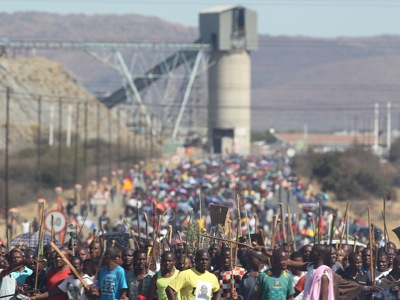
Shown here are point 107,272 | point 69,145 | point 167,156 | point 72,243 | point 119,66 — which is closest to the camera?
point 107,272

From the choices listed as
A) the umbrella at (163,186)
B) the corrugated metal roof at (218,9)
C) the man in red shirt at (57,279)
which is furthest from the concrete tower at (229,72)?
the man in red shirt at (57,279)

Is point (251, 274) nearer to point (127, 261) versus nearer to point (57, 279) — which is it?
point (127, 261)

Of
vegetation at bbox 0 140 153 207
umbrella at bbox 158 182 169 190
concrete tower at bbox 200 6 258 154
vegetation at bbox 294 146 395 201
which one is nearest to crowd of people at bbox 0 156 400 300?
umbrella at bbox 158 182 169 190

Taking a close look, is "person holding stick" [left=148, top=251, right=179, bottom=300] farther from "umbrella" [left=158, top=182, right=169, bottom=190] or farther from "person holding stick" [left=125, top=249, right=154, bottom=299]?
"umbrella" [left=158, top=182, right=169, bottom=190]

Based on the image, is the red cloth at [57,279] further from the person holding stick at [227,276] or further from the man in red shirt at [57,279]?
the person holding stick at [227,276]

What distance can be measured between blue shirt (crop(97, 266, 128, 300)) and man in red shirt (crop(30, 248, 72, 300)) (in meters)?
0.58

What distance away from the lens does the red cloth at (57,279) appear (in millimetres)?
15430

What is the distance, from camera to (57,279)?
1555cm

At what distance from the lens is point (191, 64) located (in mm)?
132375

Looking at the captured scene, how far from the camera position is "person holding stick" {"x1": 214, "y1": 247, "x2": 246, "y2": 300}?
1579 centimetres

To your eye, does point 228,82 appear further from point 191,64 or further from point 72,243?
point 72,243

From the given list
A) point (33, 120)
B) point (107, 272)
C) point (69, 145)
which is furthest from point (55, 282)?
point (33, 120)

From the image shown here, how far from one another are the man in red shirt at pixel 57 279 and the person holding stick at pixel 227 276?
5.56 ft

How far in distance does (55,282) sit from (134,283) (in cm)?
91
